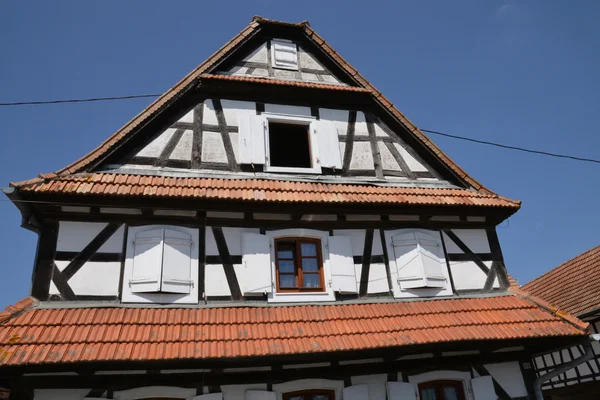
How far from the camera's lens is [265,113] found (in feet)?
33.1

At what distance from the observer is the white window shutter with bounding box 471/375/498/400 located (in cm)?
816

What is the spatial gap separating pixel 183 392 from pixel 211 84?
644 cm

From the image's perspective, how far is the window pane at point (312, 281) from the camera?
8.55 m

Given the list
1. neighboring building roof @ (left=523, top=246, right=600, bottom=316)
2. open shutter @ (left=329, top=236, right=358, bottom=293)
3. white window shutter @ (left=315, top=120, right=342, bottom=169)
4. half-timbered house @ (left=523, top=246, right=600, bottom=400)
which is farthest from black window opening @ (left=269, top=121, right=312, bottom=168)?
neighboring building roof @ (left=523, top=246, right=600, bottom=316)

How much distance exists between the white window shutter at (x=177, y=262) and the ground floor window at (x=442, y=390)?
192 inches

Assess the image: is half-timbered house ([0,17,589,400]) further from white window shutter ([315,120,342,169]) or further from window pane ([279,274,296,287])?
window pane ([279,274,296,287])

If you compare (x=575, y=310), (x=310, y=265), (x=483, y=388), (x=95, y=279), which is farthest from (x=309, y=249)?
(x=575, y=310)

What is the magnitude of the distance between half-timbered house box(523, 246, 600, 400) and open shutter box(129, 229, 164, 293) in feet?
33.9

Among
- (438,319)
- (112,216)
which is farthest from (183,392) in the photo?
(438,319)

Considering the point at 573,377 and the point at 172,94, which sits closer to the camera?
the point at 172,94

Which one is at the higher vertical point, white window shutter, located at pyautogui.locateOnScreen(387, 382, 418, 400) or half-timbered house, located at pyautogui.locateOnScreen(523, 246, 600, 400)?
half-timbered house, located at pyautogui.locateOnScreen(523, 246, 600, 400)

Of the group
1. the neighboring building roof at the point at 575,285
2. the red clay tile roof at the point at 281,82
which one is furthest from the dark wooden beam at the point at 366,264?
the neighboring building roof at the point at 575,285

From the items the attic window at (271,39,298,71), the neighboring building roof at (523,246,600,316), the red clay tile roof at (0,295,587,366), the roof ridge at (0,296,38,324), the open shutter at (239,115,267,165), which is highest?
the attic window at (271,39,298,71)

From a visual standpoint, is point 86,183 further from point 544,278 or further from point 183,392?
point 544,278
